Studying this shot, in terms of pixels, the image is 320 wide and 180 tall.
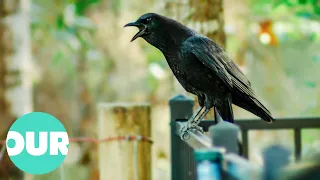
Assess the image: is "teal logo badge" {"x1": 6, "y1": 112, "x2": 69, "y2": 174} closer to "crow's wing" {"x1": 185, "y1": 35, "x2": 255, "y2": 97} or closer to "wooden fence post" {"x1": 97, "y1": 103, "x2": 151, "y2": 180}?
"wooden fence post" {"x1": 97, "y1": 103, "x2": 151, "y2": 180}

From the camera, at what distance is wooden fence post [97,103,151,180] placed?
8.67 feet

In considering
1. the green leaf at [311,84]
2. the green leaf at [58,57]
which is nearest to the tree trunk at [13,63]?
the green leaf at [58,57]

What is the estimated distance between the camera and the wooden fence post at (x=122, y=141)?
264cm

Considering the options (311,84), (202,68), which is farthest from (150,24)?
(311,84)

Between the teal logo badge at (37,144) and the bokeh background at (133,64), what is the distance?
102 inches

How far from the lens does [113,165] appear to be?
265cm

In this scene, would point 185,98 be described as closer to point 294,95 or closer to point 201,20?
point 201,20

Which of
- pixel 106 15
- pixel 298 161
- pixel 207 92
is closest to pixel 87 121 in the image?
pixel 106 15

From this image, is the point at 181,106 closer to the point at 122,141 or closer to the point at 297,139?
the point at 122,141

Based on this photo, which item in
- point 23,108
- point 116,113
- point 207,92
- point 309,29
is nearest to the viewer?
point 207,92

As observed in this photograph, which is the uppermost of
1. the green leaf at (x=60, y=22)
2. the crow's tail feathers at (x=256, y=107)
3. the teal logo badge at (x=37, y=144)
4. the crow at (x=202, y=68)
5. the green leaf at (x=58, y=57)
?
the green leaf at (x=60, y=22)

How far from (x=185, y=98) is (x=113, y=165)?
44cm

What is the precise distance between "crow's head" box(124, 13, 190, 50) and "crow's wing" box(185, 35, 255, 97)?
0.21 ft

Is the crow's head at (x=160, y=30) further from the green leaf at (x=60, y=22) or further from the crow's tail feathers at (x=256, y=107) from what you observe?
the green leaf at (x=60, y=22)
